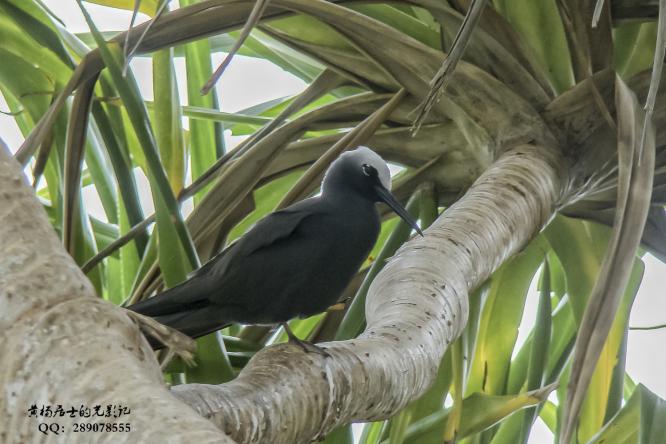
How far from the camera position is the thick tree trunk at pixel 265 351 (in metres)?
0.57

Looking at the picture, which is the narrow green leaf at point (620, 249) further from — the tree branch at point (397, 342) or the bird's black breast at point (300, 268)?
the bird's black breast at point (300, 268)

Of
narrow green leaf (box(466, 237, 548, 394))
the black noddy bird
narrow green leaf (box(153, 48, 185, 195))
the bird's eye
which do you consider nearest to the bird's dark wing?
the black noddy bird

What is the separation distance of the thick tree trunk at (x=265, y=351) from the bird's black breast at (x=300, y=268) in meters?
0.20

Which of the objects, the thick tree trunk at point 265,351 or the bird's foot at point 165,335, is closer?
the thick tree trunk at point 265,351

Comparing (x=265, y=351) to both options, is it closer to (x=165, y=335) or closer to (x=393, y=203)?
(x=165, y=335)

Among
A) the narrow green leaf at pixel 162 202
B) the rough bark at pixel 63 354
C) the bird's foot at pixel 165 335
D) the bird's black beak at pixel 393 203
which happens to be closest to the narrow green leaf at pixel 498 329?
the bird's black beak at pixel 393 203

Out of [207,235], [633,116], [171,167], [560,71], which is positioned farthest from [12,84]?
[633,116]

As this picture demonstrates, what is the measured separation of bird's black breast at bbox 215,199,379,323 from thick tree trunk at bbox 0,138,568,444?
20 centimetres

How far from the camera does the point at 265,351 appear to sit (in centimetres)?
89

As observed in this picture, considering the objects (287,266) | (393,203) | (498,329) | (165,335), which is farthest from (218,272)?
(498,329)

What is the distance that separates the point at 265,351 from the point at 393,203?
1.86ft

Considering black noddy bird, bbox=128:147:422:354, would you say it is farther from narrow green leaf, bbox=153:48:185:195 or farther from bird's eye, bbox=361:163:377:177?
narrow green leaf, bbox=153:48:185:195

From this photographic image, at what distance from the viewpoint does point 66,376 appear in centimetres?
58

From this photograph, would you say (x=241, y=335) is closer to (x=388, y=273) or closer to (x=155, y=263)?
(x=155, y=263)
